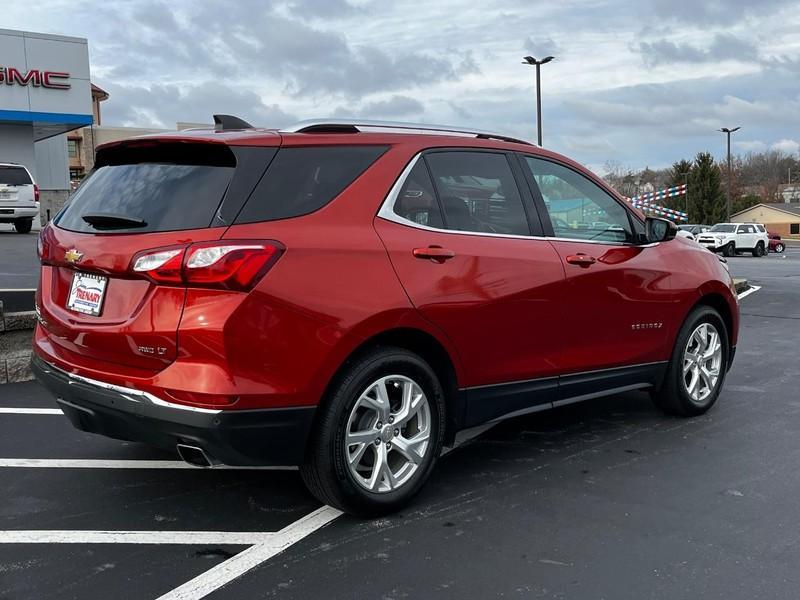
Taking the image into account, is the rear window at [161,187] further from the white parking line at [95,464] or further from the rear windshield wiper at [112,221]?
the white parking line at [95,464]

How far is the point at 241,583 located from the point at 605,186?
10.8 ft

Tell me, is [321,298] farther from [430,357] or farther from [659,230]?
[659,230]

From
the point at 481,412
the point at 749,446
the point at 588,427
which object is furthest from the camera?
the point at 588,427

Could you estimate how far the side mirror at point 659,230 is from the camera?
508 cm

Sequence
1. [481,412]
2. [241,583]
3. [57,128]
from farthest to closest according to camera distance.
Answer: [57,128] → [481,412] → [241,583]

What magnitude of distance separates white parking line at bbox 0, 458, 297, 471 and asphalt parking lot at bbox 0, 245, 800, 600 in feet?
0.05

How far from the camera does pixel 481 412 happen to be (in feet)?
13.4

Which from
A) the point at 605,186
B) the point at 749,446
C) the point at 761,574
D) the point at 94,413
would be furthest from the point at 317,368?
the point at 749,446

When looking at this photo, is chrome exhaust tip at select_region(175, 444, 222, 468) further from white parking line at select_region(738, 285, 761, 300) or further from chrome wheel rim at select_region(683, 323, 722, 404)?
white parking line at select_region(738, 285, 761, 300)

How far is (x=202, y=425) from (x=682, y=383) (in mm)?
3451

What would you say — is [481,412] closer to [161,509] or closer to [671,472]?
[671,472]

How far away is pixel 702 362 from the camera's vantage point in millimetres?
5473

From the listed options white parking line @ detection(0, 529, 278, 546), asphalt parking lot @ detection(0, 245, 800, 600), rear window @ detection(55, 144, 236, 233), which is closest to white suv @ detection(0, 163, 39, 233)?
asphalt parking lot @ detection(0, 245, 800, 600)

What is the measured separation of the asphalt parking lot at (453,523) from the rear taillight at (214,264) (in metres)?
1.14
